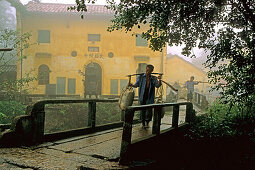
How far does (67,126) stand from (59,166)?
35.5 ft

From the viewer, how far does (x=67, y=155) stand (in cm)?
425

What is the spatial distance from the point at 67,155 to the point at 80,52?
1760 centimetres

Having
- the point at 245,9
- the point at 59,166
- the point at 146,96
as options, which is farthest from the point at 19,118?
the point at 245,9

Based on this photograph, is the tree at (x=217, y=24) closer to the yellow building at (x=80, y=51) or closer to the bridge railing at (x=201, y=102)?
the bridge railing at (x=201, y=102)

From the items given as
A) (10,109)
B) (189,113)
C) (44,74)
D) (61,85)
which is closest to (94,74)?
(61,85)

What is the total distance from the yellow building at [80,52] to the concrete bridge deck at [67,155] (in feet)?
51.3

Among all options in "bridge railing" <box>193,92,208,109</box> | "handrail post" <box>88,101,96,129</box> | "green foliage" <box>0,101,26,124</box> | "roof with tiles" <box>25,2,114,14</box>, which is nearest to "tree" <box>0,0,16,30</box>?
"roof with tiles" <box>25,2,114,14</box>

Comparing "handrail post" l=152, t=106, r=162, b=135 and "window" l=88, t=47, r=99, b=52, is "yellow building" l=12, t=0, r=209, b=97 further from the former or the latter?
"handrail post" l=152, t=106, r=162, b=135

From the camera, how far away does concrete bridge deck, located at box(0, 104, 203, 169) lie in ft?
12.3

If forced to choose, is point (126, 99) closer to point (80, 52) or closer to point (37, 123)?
point (37, 123)

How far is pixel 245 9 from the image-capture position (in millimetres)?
5664

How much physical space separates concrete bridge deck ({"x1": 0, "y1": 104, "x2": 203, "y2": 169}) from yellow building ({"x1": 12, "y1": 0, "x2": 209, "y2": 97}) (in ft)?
51.3

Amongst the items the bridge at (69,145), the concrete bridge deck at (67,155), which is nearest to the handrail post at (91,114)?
the bridge at (69,145)

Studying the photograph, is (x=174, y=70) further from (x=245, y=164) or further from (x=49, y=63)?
(x=245, y=164)
